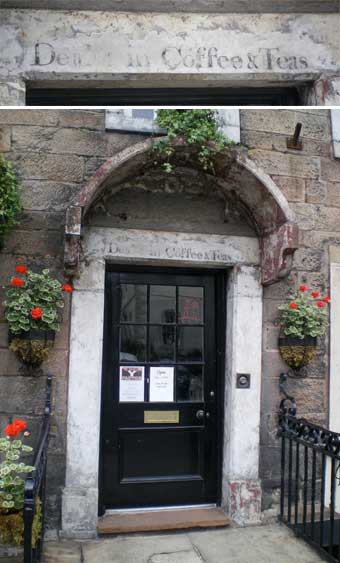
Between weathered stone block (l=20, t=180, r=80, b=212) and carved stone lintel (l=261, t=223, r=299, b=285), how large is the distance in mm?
1556

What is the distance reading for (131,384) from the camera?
4531mm

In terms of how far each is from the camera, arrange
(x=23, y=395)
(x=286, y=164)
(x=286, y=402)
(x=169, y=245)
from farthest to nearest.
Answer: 1. (x=286, y=164)
2. (x=286, y=402)
3. (x=169, y=245)
4. (x=23, y=395)

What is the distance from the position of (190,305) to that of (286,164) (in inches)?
56.1

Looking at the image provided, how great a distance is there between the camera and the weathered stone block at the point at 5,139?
4207 mm

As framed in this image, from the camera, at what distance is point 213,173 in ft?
14.5

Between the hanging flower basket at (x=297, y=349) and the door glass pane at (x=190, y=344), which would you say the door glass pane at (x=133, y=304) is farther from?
the hanging flower basket at (x=297, y=349)

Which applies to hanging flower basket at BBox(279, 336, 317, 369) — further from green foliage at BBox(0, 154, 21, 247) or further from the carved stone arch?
green foliage at BBox(0, 154, 21, 247)

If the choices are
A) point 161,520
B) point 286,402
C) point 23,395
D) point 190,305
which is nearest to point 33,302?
point 23,395

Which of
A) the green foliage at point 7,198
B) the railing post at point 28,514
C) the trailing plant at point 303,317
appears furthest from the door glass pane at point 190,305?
the railing post at point 28,514

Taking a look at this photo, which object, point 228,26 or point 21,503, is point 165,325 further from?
point 228,26

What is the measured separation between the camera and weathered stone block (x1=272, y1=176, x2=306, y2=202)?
15.3 ft

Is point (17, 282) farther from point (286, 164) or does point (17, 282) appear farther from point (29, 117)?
point (286, 164)

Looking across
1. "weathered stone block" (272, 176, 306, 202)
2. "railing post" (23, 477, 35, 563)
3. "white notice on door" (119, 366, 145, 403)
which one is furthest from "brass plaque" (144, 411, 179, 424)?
"weathered stone block" (272, 176, 306, 202)

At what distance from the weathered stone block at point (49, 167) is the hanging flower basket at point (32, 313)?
2.42ft
